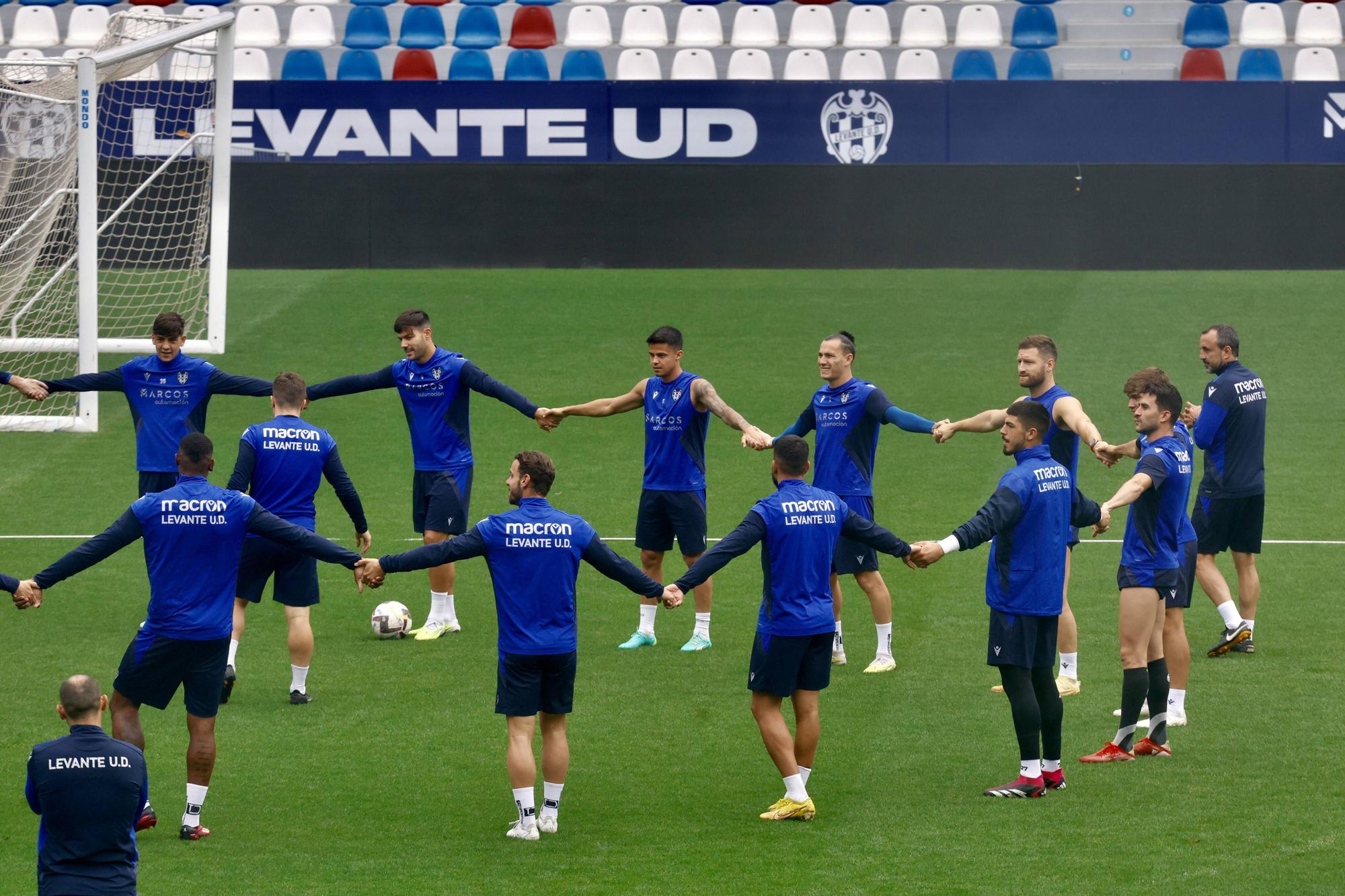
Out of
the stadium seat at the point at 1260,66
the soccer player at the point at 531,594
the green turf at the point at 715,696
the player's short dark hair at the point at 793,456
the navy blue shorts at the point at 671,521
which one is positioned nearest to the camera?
the green turf at the point at 715,696

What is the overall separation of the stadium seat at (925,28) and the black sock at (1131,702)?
21.0 metres

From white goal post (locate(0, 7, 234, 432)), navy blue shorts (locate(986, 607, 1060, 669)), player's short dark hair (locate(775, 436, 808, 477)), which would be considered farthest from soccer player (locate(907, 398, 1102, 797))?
white goal post (locate(0, 7, 234, 432))

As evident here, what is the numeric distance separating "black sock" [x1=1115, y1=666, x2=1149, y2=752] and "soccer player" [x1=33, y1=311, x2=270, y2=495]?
6.28 m

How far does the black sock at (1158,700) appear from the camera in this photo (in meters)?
9.91

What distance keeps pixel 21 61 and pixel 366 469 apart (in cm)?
537

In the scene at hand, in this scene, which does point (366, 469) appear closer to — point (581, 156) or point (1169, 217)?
point (581, 156)

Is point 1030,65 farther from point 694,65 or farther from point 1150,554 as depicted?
point 1150,554

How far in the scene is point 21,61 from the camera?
1574cm

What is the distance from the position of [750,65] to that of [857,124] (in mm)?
4170

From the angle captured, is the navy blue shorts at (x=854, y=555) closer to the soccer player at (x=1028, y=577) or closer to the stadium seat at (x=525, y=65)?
the soccer player at (x=1028, y=577)

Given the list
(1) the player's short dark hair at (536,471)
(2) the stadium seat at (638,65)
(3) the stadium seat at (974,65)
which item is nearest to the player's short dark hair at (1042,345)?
(1) the player's short dark hair at (536,471)

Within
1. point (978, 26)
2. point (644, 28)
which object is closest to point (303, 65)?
point (644, 28)

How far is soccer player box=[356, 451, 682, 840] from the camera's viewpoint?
855 cm

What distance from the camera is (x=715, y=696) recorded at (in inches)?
446
